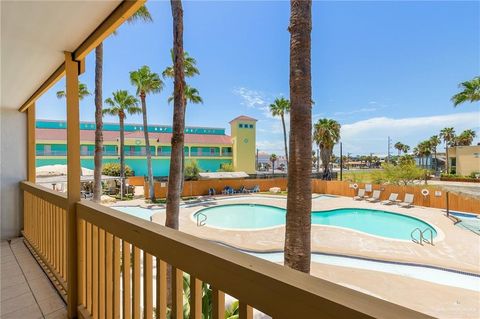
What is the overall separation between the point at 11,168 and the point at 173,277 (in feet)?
17.1

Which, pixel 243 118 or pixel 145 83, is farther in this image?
pixel 243 118

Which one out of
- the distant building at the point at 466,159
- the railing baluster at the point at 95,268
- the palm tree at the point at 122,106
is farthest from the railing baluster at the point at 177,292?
the distant building at the point at 466,159

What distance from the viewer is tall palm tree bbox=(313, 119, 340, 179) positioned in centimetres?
2492

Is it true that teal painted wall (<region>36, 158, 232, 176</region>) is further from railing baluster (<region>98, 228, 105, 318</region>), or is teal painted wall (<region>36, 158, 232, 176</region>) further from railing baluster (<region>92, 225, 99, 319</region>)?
railing baluster (<region>98, 228, 105, 318</region>)

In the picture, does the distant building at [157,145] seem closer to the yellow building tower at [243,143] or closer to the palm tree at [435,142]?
the yellow building tower at [243,143]

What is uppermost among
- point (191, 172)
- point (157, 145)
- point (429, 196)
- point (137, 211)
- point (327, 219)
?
point (157, 145)

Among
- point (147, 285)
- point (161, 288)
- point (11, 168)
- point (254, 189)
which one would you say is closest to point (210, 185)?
point (254, 189)

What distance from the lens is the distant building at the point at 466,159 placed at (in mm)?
27000

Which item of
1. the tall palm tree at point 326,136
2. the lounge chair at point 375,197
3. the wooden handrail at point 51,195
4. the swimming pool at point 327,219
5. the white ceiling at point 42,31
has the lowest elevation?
the swimming pool at point 327,219

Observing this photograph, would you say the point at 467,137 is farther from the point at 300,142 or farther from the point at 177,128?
the point at 177,128

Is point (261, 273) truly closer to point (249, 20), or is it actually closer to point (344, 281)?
point (344, 281)

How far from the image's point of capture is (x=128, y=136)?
27.2 m

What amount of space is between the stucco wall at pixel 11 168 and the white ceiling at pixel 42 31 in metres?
1.90

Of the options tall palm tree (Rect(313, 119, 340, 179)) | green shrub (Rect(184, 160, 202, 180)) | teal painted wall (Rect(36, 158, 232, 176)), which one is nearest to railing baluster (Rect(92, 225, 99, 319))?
green shrub (Rect(184, 160, 202, 180))
